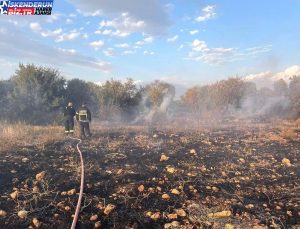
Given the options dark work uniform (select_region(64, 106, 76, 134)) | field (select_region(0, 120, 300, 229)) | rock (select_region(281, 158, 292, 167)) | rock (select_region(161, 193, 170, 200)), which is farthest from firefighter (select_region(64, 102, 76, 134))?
rock (select_region(281, 158, 292, 167))

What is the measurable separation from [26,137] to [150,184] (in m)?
6.48

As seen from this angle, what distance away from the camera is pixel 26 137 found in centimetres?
1136

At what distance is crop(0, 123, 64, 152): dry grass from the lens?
10284 mm

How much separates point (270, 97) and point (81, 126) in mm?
26536

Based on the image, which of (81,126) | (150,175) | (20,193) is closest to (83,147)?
(81,126)

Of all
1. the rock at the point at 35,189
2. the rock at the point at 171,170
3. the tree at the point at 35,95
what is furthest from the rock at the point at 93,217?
the tree at the point at 35,95

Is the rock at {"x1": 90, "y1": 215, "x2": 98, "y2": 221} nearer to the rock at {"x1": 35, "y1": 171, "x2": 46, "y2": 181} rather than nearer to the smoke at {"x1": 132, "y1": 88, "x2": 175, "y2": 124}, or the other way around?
the rock at {"x1": 35, "y1": 171, "x2": 46, "y2": 181}

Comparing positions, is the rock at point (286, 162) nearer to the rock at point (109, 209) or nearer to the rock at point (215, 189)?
the rock at point (215, 189)

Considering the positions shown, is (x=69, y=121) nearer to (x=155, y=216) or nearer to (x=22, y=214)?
(x=22, y=214)

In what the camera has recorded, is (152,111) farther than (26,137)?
Yes

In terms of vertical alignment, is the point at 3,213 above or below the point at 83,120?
below

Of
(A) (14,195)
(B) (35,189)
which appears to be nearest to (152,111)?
(B) (35,189)

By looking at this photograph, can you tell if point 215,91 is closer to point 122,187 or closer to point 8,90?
point 8,90

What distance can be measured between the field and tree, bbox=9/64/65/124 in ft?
21.7
